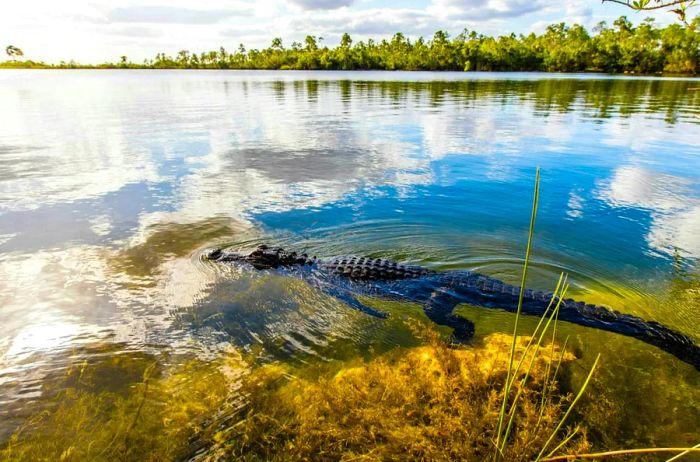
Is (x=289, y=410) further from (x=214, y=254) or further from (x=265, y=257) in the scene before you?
(x=214, y=254)

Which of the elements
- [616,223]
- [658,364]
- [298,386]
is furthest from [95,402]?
[616,223]

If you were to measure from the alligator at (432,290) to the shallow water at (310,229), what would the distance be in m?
0.24

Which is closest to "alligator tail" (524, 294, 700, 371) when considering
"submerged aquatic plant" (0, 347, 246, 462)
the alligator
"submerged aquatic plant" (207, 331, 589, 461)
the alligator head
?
the alligator

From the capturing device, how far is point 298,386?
3799mm

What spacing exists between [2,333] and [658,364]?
7374 millimetres

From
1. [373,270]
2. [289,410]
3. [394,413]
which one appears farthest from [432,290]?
[289,410]

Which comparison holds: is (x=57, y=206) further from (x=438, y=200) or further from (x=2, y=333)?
(x=438, y=200)

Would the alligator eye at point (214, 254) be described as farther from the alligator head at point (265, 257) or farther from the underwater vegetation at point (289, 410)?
the underwater vegetation at point (289, 410)

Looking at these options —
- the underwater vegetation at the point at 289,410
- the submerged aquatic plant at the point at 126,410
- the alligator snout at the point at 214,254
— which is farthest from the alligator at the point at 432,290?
the submerged aquatic plant at the point at 126,410

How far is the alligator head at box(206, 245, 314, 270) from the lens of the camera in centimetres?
594

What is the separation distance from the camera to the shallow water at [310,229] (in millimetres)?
4516

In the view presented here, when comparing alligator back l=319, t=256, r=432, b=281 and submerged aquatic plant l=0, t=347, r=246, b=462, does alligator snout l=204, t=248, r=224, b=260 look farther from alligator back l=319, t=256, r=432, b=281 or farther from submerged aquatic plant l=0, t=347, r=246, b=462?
submerged aquatic plant l=0, t=347, r=246, b=462

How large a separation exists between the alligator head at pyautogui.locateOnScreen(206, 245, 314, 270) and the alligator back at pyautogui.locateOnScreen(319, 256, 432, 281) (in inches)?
22.4

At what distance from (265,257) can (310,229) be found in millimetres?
1647
